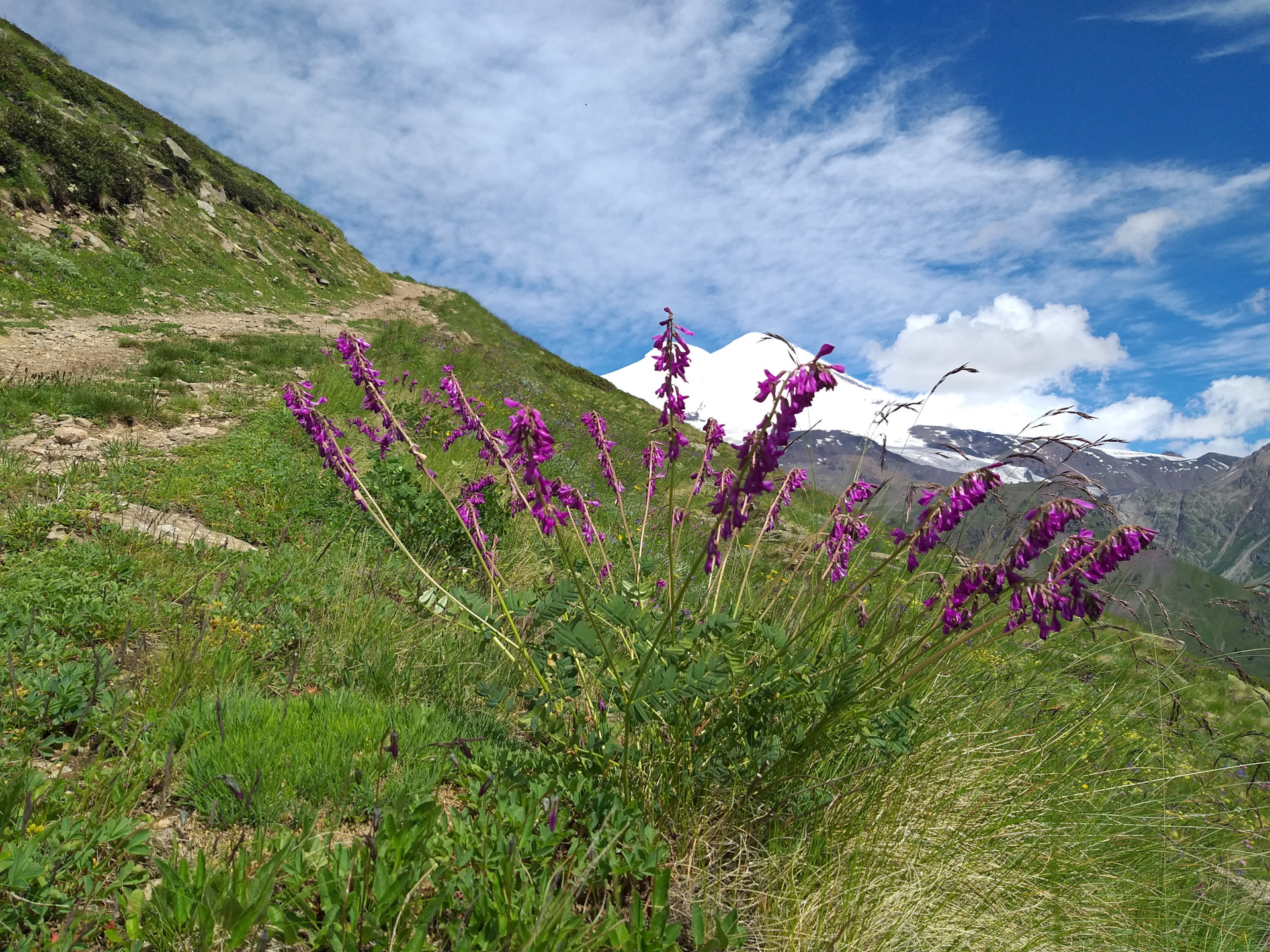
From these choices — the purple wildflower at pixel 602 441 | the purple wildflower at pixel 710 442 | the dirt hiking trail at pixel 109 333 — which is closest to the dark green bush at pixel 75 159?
the dirt hiking trail at pixel 109 333

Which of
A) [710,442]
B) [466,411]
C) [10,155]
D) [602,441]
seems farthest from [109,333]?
[710,442]

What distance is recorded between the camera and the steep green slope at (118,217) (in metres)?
12.6

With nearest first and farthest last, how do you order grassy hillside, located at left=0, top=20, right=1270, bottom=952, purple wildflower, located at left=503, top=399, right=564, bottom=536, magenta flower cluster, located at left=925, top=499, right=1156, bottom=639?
grassy hillside, located at left=0, top=20, right=1270, bottom=952 → magenta flower cluster, located at left=925, top=499, right=1156, bottom=639 → purple wildflower, located at left=503, top=399, right=564, bottom=536

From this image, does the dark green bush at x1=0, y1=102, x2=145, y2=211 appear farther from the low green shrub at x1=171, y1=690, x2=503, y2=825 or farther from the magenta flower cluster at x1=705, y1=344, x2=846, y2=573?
the magenta flower cluster at x1=705, y1=344, x2=846, y2=573

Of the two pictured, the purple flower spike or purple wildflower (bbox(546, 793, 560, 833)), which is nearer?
purple wildflower (bbox(546, 793, 560, 833))

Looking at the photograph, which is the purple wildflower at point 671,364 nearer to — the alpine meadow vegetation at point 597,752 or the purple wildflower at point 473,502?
the alpine meadow vegetation at point 597,752

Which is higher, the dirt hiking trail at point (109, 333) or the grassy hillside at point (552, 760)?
the dirt hiking trail at point (109, 333)

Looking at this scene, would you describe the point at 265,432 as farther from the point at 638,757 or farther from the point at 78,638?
the point at 638,757

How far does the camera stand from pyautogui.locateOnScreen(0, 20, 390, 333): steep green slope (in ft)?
41.5

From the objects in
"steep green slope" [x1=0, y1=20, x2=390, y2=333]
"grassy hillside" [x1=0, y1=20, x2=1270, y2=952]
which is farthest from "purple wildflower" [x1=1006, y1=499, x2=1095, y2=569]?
"steep green slope" [x1=0, y1=20, x2=390, y2=333]

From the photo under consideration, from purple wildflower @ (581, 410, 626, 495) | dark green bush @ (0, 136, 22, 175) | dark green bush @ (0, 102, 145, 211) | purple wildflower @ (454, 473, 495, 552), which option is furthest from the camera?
dark green bush @ (0, 102, 145, 211)

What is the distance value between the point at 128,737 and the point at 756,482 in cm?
256

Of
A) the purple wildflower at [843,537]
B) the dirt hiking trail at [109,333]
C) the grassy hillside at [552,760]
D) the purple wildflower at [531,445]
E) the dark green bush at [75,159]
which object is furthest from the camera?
the dark green bush at [75,159]

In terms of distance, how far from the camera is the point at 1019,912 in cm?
219
